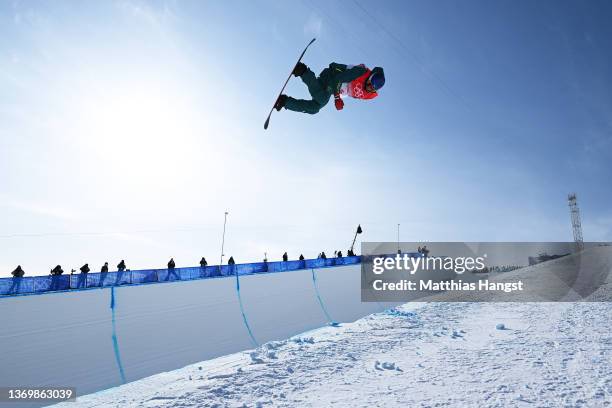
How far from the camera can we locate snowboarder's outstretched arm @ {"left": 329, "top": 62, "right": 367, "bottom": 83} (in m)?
6.74

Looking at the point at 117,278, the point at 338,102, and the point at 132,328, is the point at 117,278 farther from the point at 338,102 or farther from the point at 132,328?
the point at 338,102

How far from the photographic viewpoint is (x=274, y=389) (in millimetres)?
4738

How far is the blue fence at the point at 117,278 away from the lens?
13578 mm

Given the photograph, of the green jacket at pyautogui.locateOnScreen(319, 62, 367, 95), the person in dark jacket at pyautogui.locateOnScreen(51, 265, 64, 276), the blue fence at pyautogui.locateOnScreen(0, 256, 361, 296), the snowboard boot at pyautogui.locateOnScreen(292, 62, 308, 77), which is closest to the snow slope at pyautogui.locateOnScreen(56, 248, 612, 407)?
the green jacket at pyautogui.locateOnScreen(319, 62, 367, 95)

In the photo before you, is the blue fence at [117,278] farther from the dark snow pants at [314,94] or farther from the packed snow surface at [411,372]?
the dark snow pants at [314,94]

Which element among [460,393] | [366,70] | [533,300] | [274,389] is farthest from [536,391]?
[533,300]

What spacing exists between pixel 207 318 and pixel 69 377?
11.5 feet

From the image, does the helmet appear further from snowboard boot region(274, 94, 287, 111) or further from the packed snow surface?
the packed snow surface

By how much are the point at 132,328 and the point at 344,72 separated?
710 cm

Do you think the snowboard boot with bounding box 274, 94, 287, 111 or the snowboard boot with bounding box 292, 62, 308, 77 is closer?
the snowboard boot with bounding box 292, 62, 308, 77

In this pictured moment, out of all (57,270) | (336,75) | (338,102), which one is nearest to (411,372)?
(338,102)

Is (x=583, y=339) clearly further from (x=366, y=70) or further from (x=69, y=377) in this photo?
(x=69, y=377)

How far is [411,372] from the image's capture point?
5230mm

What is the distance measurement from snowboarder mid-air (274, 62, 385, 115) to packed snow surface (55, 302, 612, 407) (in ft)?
15.7
